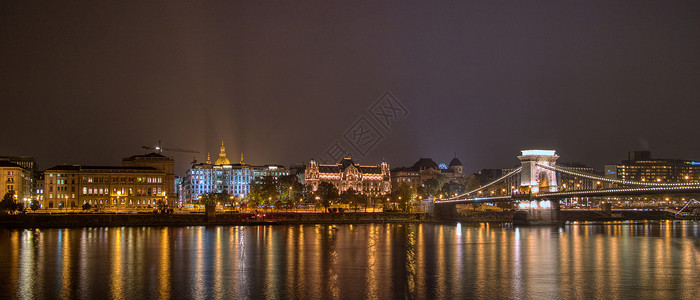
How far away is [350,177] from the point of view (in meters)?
177

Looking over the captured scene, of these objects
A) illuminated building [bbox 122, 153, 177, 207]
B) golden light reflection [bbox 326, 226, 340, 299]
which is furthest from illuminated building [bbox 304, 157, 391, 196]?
golden light reflection [bbox 326, 226, 340, 299]

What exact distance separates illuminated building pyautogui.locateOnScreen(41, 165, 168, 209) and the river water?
52.7 meters

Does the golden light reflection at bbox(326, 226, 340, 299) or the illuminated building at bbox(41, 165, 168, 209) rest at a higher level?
the illuminated building at bbox(41, 165, 168, 209)

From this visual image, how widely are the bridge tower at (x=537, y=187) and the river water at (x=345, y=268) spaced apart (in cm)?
2615

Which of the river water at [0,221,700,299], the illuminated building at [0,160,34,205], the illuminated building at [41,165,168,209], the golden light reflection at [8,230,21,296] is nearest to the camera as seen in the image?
the river water at [0,221,700,299]

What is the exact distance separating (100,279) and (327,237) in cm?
2977

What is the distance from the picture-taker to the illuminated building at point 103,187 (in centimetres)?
10581

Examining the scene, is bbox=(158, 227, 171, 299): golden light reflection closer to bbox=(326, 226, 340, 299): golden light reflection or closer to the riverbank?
bbox=(326, 226, 340, 299): golden light reflection

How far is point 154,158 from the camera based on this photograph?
118 metres

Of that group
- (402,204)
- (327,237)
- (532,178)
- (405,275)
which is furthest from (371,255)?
(402,204)

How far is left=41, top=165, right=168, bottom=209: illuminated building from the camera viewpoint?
106 metres

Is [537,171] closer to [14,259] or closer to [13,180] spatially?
[14,259]

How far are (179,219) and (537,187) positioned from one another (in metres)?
47.0

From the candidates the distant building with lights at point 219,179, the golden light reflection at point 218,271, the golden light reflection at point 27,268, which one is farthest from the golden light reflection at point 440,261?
the distant building with lights at point 219,179
